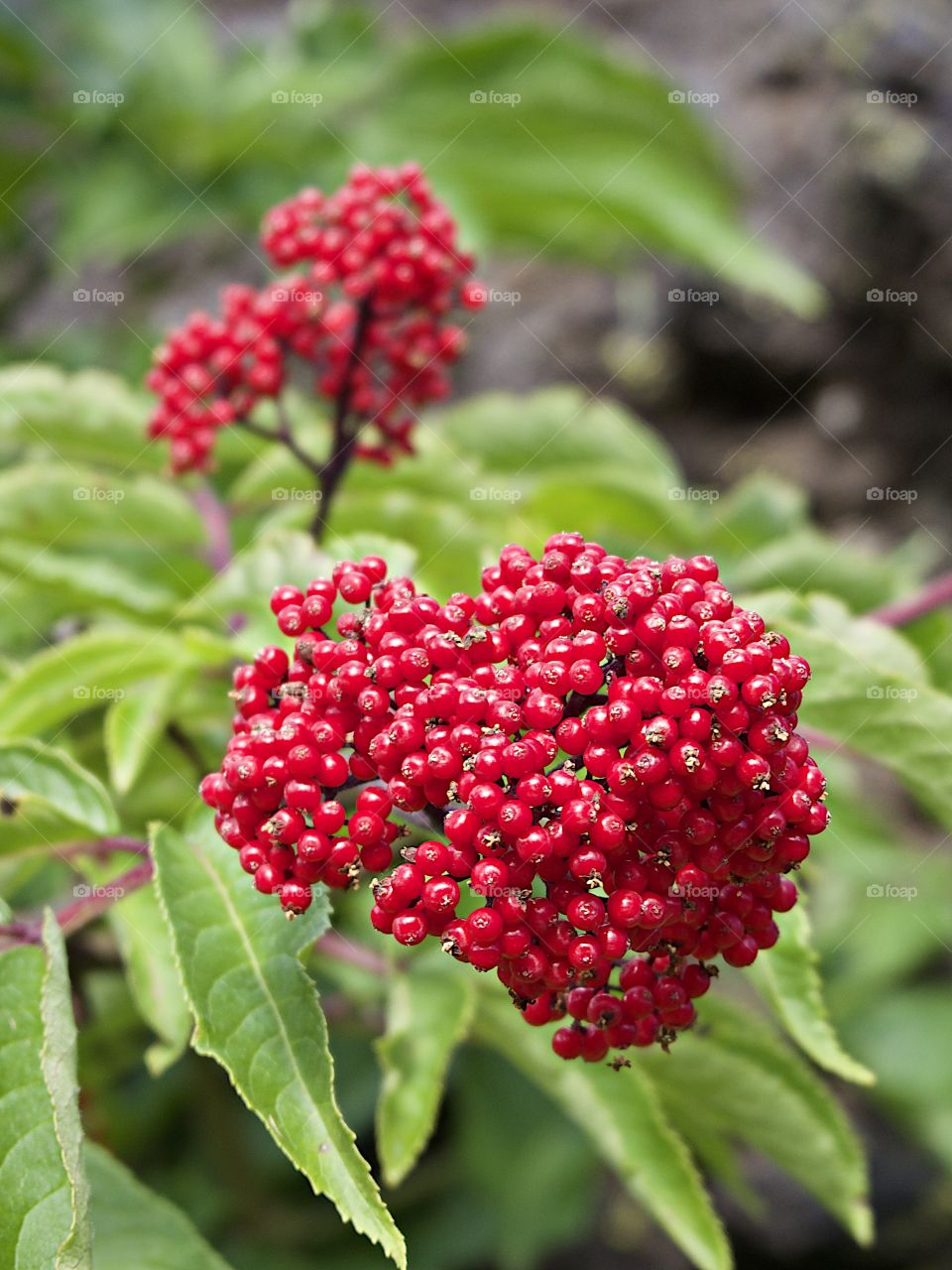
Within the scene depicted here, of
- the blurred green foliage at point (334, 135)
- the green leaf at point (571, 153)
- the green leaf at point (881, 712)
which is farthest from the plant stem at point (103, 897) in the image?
the green leaf at point (571, 153)

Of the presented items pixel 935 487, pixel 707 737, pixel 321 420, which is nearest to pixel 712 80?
pixel 935 487

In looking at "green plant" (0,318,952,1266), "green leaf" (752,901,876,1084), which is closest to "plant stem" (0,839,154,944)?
"green plant" (0,318,952,1266)

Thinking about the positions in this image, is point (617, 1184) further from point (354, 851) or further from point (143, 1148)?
point (354, 851)

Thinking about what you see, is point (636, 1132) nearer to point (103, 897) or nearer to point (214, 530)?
point (103, 897)

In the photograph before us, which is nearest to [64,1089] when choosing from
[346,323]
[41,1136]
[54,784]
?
[41,1136]

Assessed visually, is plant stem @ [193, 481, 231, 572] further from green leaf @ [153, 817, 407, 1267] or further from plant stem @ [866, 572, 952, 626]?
plant stem @ [866, 572, 952, 626]

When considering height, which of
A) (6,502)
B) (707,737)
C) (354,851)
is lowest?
(6,502)

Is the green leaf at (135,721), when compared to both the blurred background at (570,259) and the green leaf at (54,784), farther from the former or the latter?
the blurred background at (570,259)

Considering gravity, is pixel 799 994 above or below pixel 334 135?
below
